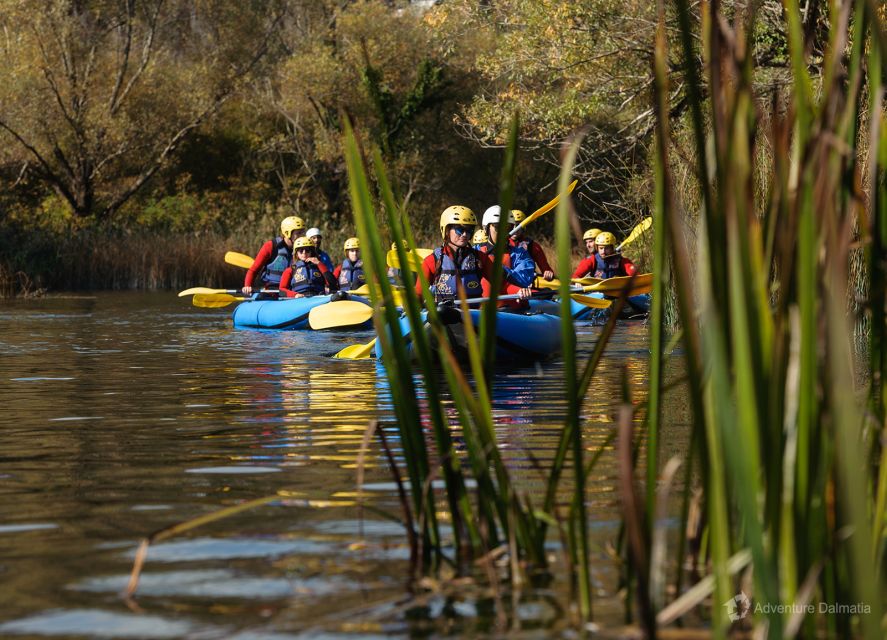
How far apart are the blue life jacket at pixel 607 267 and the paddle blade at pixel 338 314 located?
20.4 feet

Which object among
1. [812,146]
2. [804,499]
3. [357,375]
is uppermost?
[812,146]

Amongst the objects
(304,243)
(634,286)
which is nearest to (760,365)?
(634,286)

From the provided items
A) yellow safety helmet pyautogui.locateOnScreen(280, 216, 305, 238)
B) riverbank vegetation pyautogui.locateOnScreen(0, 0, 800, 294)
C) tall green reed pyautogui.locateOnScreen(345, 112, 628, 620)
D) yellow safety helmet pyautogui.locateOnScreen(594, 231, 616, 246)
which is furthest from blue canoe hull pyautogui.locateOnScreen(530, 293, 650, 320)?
tall green reed pyautogui.locateOnScreen(345, 112, 628, 620)

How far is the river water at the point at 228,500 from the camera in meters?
3.05

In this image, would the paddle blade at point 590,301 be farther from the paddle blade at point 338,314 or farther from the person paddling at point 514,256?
the person paddling at point 514,256

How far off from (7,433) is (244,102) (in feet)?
106

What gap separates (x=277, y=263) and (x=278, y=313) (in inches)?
91.3

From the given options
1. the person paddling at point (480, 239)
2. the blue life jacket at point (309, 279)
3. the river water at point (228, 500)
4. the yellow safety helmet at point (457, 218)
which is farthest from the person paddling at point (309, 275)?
the river water at point (228, 500)

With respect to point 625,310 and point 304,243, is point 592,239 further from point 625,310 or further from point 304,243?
point 304,243

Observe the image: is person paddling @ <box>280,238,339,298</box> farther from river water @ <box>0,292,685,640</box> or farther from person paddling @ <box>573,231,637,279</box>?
river water @ <box>0,292,685,640</box>

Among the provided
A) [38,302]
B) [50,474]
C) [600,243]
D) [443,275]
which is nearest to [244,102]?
[38,302]

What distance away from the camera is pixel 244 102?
126 feet

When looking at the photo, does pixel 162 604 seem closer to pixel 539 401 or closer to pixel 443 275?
pixel 539 401

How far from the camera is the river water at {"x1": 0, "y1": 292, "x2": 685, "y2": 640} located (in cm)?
305
